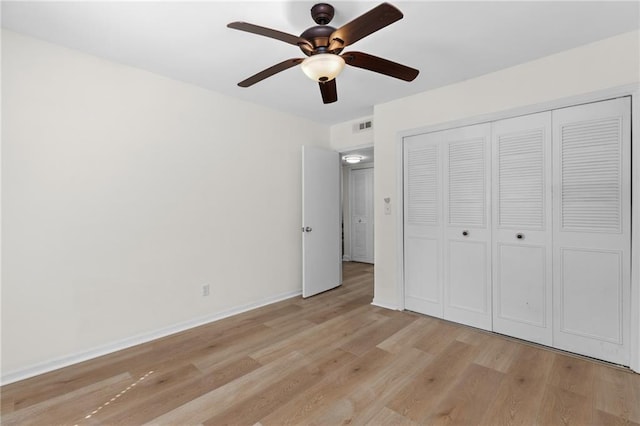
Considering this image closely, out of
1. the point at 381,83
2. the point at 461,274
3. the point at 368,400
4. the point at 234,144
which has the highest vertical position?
the point at 381,83

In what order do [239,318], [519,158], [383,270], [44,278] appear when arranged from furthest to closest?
[383,270] < [239,318] < [519,158] < [44,278]

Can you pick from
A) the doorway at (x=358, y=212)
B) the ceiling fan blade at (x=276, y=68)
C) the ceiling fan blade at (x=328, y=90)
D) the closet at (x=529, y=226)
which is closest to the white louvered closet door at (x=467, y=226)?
the closet at (x=529, y=226)

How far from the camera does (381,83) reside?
3029 mm

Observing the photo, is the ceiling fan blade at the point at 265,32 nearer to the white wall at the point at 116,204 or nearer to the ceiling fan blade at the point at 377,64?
the ceiling fan blade at the point at 377,64

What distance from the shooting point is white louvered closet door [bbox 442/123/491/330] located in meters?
2.96

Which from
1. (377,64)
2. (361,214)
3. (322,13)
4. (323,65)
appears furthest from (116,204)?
(361,214)

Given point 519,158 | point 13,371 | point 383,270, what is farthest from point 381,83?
point 13,371

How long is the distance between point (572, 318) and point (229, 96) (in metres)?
3.95

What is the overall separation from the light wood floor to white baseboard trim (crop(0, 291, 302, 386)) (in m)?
0.07

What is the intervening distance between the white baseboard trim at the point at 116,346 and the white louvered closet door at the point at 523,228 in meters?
2.67

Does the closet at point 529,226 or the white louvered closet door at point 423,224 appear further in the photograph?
the white louvered closet door at point 423,224

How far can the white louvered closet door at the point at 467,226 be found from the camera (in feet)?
9.71

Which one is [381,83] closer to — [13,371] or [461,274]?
[461,274]

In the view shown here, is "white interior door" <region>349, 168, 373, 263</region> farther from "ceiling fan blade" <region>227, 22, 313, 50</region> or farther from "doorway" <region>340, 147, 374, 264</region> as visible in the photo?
"ceiling fan blade" <region>227, 22, 313, 50</region>
